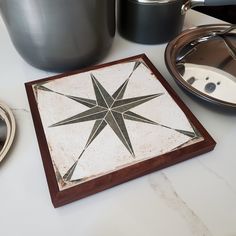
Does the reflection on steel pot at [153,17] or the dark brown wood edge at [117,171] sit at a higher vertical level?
the reflection on steel pot at [153,17]

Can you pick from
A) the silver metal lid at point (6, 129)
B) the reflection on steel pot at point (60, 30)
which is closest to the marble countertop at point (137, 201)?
the silver metal lid at point (6, 129)

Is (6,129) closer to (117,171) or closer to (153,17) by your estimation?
(117,171)

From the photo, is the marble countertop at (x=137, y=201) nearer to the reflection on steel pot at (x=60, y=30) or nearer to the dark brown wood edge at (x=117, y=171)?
the dark brown wood edge at (x=117, y=171)

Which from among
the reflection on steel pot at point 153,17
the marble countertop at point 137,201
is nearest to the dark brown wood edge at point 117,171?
the marble countertop at point 137,201

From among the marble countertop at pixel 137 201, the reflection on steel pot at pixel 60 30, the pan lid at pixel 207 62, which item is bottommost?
the marble countertop at pixel 137 201

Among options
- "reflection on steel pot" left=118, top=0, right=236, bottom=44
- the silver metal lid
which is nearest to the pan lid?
"reflection on steel pot" left=118, top=0, right=236, bottom=44

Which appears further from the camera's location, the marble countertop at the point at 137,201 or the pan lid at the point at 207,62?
the pan lid at the point at 207,62

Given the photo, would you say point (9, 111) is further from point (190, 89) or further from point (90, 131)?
point (190, 89)
